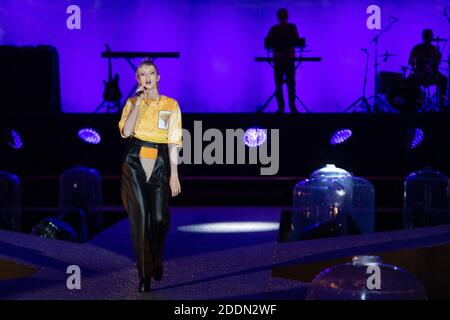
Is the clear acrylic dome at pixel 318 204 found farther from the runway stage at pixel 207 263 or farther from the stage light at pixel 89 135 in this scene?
the stage light at pixel 89 135

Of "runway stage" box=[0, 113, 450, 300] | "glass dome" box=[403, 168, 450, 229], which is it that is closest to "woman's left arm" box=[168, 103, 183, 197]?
"runway stage" box=[0, 113, 450, 300]

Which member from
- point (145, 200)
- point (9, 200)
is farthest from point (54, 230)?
point (145, 200)

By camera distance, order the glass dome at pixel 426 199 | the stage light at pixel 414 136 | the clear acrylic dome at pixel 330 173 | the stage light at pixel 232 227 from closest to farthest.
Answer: the stage light at pixel 232 227
the clear acrylic dome at pixel 330 173
the glass dome at pixel 426 199
the stage light at pixel 414 136

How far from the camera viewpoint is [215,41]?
13.7 meters

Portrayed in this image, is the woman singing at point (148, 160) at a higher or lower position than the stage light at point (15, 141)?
higher

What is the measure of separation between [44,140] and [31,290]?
238 inches

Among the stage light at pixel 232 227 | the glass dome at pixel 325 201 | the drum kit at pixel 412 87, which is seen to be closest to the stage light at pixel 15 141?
the stage light at pixel 232 227

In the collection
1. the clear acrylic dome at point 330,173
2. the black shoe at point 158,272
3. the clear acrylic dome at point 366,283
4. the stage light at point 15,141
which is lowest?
the black shoe at point 158,272

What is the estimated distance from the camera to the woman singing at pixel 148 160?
4801 millimetres

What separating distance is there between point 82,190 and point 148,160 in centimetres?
561

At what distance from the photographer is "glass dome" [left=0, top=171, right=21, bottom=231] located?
9977 millimetres

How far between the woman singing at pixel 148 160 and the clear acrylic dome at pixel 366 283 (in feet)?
4.66

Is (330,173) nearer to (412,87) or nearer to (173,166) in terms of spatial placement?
(412,87)
